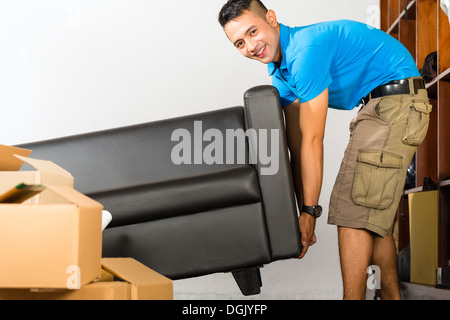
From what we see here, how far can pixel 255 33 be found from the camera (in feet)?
5.03

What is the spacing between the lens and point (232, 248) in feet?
4.73

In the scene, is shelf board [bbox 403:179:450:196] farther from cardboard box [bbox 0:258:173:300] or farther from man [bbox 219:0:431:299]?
cardboard box [bbox 0:258:173:300]

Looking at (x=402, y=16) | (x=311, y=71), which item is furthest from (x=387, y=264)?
(x=402, y=16)

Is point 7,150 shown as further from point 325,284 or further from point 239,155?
point 325,284

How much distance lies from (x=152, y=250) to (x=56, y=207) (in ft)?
2.10

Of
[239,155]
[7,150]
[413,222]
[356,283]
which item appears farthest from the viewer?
[413,222]

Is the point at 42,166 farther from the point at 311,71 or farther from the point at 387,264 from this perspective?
the point at 387,264

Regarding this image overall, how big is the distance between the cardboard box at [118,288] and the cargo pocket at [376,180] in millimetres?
610

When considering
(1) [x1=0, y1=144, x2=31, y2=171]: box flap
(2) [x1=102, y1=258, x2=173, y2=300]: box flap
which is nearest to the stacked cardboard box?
(2) [x1=102, y1=258, x2=173, y2=300]: box flap

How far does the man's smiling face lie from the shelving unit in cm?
66

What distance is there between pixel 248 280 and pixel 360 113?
2.03 ft

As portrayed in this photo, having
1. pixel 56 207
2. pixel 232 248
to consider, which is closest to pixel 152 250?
pixel 232 248

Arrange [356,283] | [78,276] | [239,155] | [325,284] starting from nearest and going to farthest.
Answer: [78,276], [356,283], [239,155], [325,284]

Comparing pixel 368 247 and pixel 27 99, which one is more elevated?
pixel 27 99
